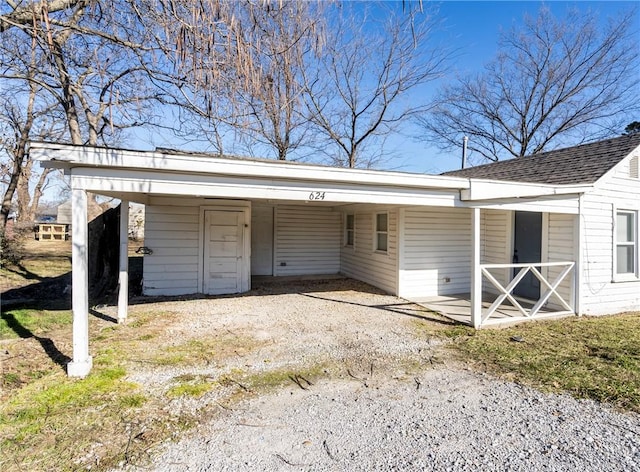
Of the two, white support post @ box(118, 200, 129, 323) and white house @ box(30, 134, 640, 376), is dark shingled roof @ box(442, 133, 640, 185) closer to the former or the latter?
white house @ box(30, 134, 640, 376)

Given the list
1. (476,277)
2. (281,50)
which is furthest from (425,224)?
(281,50)

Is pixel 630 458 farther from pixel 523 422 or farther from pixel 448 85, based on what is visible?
pixel 448 85

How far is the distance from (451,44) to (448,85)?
22.1 feet

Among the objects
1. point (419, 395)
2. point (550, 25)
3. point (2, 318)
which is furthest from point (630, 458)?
point (550, 25)

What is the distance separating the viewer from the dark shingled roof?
7266 millimetres

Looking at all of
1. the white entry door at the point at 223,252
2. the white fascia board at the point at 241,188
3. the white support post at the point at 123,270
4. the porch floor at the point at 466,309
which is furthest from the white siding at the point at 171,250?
the porch floor at the point at 466,309

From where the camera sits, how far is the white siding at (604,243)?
6852 millimetres

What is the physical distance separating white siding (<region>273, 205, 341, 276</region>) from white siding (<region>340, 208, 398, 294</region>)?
1.55 ft

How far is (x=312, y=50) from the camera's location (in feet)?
11.4

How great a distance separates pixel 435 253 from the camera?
329 inches

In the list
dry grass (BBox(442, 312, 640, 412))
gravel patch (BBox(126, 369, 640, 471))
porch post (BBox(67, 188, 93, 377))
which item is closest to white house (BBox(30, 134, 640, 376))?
porch post (BBox(67, 188, 93, 377))

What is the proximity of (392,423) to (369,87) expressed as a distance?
15804mm

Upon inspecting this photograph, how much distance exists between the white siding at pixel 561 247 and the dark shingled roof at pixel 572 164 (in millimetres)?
879

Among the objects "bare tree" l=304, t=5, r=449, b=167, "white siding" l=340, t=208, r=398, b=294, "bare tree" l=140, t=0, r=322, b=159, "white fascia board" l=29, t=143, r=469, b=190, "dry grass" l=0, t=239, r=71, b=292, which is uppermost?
"bare tree" l=304, t=5, r=449, b=167
